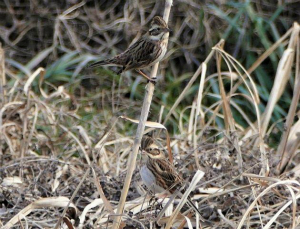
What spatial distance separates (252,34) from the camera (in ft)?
24.2

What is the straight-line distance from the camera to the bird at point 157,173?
12.6ft

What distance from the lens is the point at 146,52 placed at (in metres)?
3.83

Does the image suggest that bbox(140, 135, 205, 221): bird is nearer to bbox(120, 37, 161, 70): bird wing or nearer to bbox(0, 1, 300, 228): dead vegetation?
bbox(0, 1, 300, 228): dead vegetation

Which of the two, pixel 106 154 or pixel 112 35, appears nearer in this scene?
pixel 106 154

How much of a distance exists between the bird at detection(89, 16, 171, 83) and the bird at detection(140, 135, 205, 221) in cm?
42

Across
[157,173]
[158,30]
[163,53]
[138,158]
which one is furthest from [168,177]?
[138,158]

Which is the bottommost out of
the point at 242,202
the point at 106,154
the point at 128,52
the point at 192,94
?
the point at 192,94

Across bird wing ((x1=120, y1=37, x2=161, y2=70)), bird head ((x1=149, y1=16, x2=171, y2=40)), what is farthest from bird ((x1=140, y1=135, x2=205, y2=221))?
bird head ((x1=149, y1=16, x2=171, y2=40))

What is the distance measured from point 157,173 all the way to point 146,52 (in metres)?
0.63

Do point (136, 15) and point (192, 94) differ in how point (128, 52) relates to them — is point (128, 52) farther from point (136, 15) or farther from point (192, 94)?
point (136, 15)

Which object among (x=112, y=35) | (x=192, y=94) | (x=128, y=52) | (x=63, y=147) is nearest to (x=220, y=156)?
(x=128, y=52)

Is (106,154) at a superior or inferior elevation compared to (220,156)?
inferior

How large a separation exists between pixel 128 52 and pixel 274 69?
135 inches

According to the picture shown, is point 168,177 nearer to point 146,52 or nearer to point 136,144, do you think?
point 146,52
